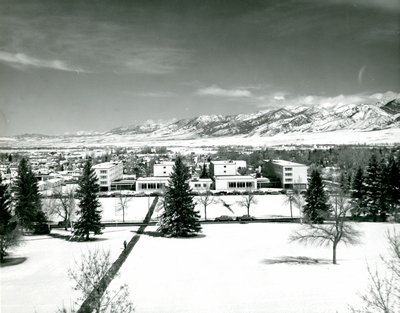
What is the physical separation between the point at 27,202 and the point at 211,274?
91.2 ft

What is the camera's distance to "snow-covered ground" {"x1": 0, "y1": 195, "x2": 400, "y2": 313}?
599 inches

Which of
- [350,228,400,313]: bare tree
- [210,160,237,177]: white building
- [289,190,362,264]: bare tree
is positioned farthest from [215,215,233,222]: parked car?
[210,160,237,177]: white building

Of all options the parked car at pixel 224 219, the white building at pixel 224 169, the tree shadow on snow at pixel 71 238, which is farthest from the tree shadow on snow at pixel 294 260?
the white building at pixel 224 169

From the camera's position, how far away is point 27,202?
38125mm

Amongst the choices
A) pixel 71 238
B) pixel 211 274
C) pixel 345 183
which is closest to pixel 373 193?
pixel 345 183

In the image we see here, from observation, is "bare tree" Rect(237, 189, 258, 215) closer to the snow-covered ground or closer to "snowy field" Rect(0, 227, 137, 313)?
the snow-covered ground

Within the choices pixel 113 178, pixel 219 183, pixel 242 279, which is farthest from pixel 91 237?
pixel 113 178

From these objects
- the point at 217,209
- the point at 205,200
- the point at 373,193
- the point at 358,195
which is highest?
the point at 373,193

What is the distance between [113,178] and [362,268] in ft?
227

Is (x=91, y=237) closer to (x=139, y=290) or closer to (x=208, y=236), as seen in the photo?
(x=208, y=236)

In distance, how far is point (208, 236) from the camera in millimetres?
32969

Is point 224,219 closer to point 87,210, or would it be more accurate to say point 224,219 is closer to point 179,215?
point 179,215

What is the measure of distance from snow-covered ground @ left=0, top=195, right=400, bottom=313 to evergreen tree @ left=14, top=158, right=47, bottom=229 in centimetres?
316

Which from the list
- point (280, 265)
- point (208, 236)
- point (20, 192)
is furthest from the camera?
point (20, 192)
